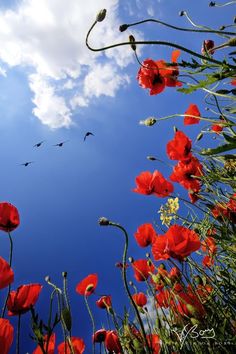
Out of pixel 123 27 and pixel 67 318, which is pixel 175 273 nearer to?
pixel 67 318

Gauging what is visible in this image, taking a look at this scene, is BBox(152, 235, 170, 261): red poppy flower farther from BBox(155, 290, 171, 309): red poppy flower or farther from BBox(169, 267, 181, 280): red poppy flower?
BBox(155, 290, 171, 309): red poppy flower

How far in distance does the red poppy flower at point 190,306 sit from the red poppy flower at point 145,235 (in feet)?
2.05

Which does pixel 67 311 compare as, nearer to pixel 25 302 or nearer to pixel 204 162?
pixel 25 302

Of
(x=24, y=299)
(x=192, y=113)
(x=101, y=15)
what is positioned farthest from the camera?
(x=192, y=113)

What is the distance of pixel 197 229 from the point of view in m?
2.52

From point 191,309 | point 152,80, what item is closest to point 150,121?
point 152,80

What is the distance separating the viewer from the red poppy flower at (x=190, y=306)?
169cm

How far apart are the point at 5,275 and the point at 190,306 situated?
2.77 ft

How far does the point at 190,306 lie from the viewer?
1.68 m

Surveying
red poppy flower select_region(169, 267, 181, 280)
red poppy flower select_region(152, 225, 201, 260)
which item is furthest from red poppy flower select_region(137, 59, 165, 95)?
red poppy flower select_region(169, 267, 181, 280)

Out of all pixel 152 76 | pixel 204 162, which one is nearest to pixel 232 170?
pixel 204 162

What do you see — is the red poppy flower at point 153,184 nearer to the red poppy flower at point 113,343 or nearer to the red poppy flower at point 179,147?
the red poppy flower at point 179,147

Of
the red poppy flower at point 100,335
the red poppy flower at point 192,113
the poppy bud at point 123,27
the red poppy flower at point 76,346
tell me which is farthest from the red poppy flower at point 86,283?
the poppy bud at point 123,27

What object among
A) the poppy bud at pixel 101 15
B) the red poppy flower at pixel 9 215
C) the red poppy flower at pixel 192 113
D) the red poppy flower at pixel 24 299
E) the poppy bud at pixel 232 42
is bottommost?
the red poppy flower at pixel 24 299
